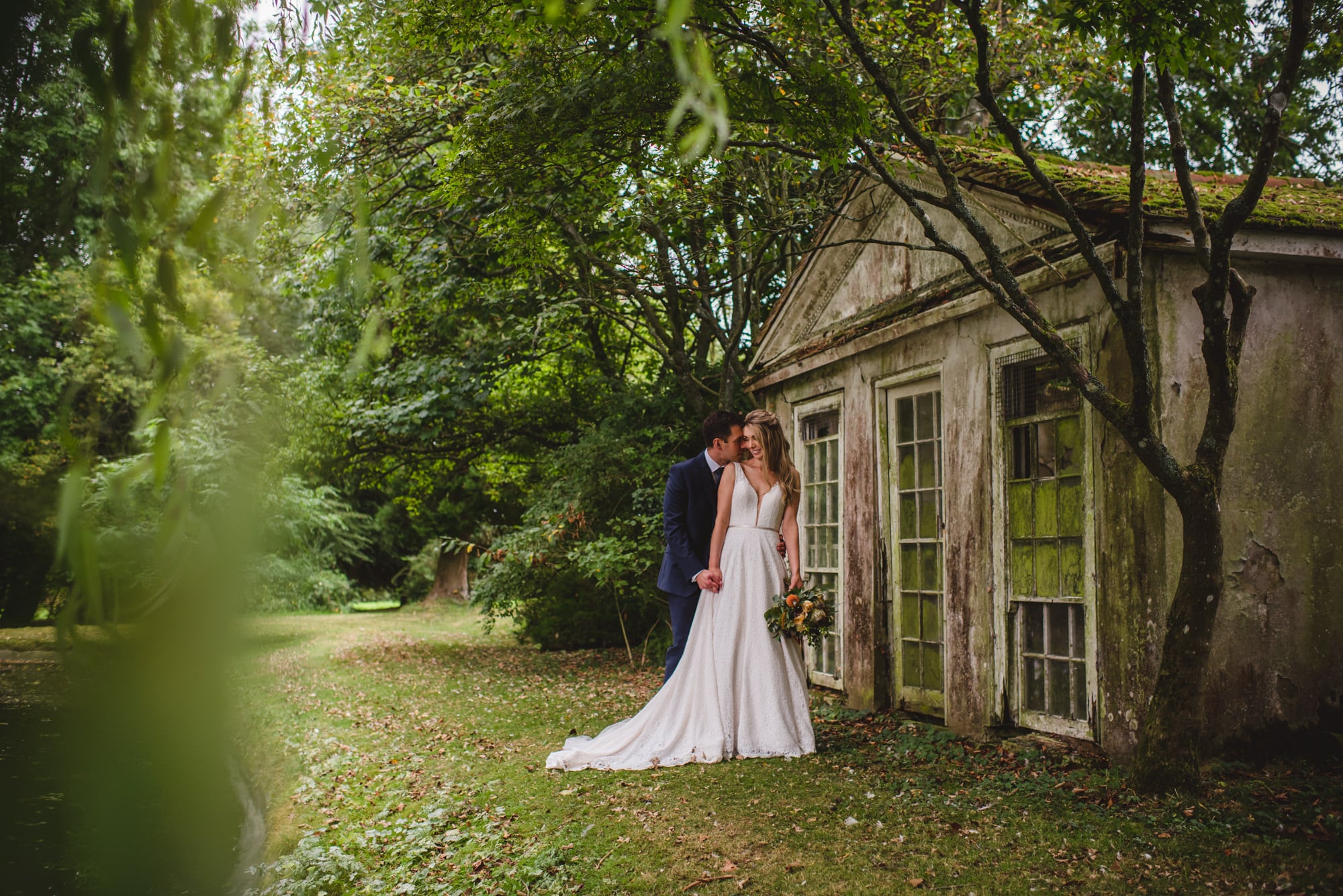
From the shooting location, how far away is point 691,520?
743 centimetres

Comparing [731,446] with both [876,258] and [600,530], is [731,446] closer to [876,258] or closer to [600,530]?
[876,258]

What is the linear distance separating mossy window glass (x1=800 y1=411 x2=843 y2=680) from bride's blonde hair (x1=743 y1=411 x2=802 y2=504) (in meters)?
2.64

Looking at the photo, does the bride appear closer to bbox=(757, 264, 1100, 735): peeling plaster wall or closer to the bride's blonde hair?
the bride's blonde hair

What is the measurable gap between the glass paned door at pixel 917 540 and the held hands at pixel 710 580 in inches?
90.0

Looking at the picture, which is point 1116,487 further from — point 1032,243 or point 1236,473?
point 1032,243

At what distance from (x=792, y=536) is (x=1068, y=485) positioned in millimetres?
2028

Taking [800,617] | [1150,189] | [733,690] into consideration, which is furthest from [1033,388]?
[733,690]

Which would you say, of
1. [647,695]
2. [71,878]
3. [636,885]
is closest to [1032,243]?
[636,885]

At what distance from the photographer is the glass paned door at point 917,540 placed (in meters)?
8.20

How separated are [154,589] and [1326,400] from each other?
7223 mm

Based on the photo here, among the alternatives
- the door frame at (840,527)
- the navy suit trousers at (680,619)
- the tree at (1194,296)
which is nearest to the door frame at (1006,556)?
the tree at (1194,296)

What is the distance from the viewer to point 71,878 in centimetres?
283

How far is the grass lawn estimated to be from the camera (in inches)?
171

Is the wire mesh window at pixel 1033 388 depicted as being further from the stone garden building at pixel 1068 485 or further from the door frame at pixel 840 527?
the door frame at pixel 840 527
